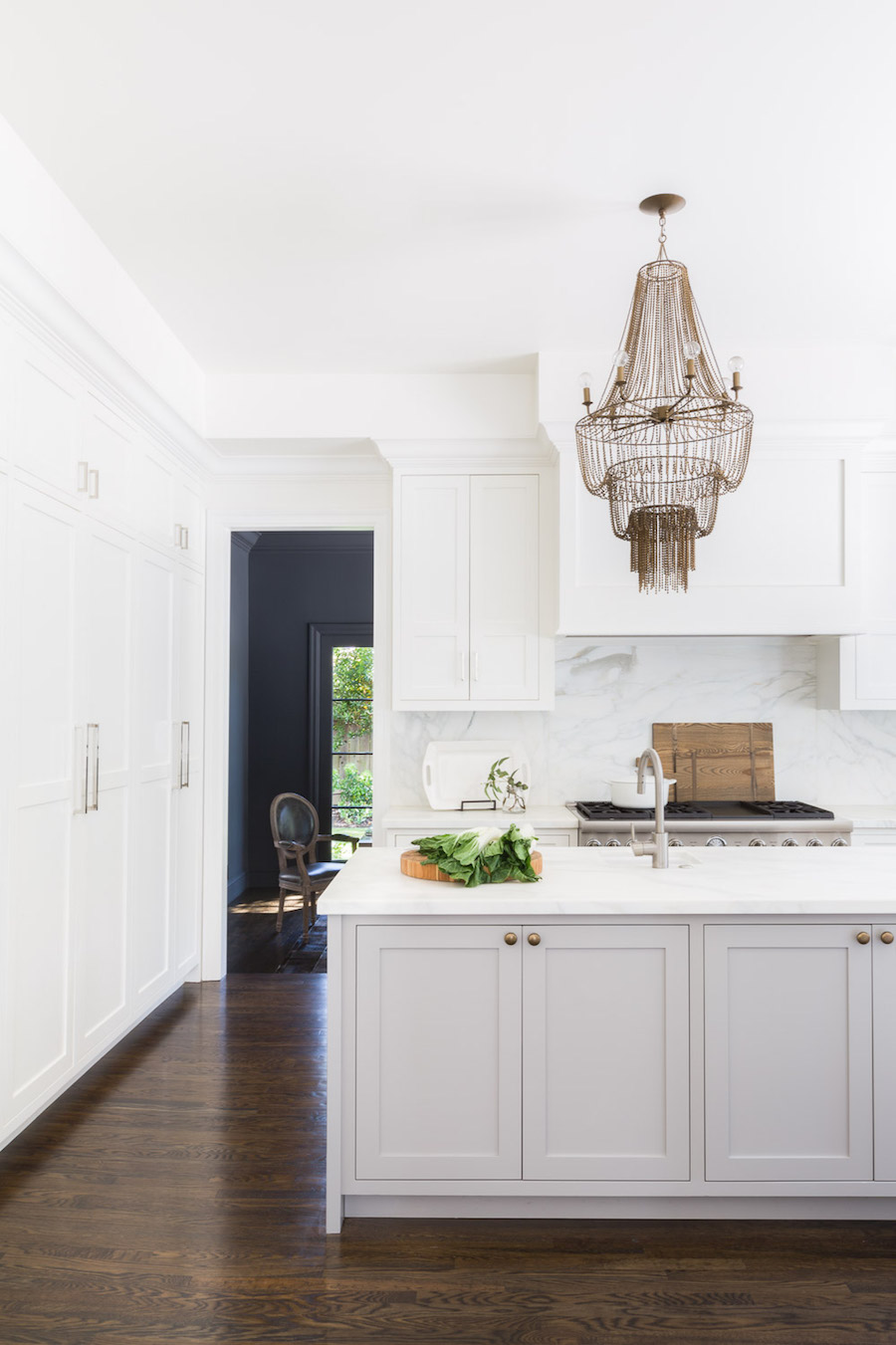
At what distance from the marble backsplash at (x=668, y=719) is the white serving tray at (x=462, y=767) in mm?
91

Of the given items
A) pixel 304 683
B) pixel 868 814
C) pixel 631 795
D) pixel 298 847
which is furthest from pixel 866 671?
pixel 304 683

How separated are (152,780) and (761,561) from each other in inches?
108

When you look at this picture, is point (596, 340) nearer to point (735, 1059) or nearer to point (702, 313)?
point (702, 313)

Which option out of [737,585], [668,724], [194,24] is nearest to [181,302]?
[194,24]

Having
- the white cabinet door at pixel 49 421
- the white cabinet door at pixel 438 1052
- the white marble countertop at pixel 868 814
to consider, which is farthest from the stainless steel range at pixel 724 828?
the white cabinet door at pixel 49 421

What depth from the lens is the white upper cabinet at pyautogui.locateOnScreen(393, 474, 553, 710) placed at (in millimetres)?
4160

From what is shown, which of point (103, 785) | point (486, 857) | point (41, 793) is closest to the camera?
point (486, 857)

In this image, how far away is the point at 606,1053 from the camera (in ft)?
7.49

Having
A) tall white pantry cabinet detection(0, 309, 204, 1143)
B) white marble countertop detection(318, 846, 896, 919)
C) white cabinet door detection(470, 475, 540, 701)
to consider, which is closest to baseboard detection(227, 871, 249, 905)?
tall white pantry cabinet detection(0, 309, 204, 1143)

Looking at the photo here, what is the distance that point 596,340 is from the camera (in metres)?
3.81

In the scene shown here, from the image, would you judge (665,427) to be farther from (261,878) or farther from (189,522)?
(261,878)

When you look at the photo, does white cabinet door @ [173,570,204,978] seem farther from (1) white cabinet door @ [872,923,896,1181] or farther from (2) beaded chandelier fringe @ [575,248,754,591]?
(1) white cabinet door @ [872,923,896,1181]

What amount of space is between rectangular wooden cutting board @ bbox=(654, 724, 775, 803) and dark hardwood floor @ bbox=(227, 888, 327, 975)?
6.79 feet

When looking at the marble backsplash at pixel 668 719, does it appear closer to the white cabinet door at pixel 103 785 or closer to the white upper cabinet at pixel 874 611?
the white upper cabinet at pixel 874 611
